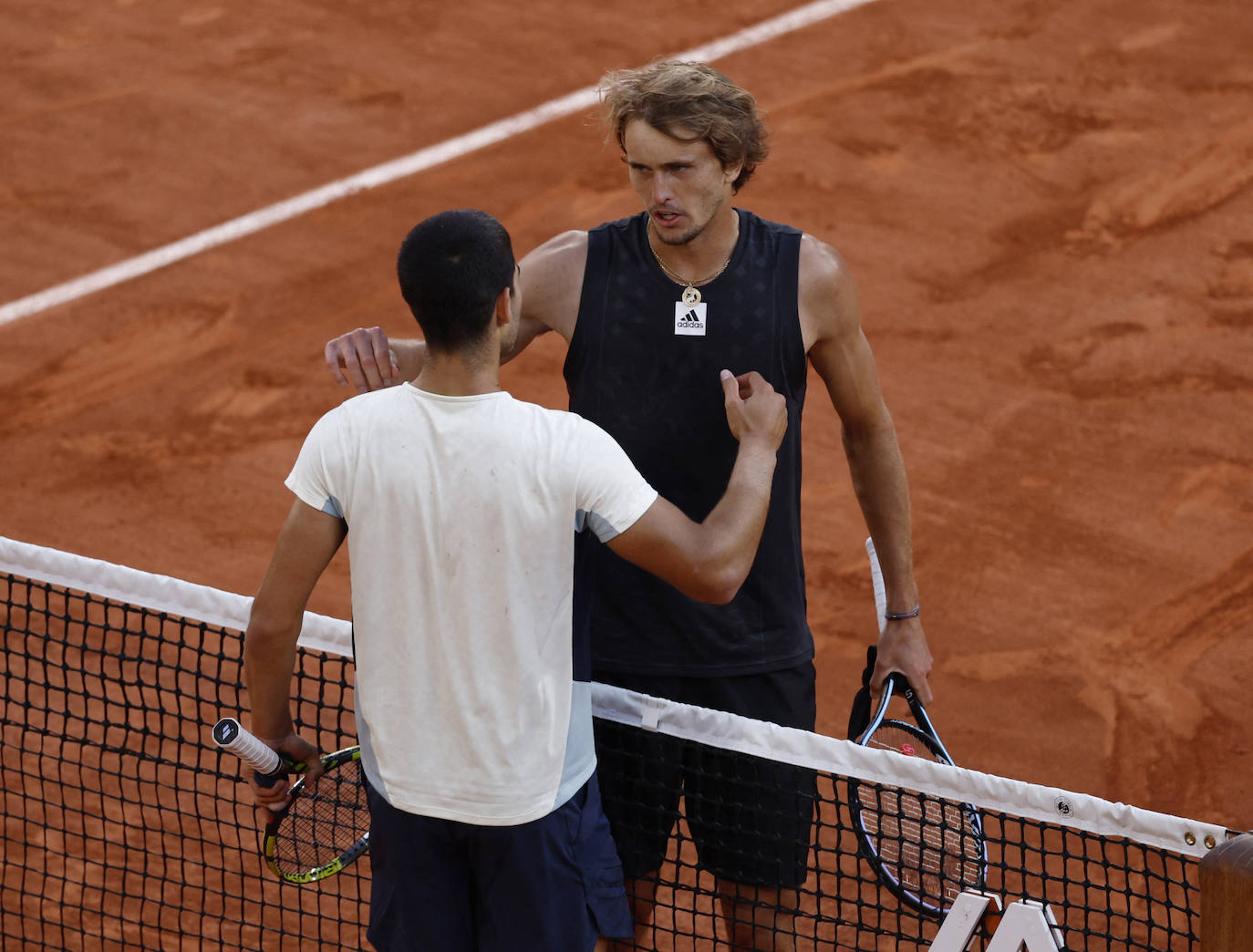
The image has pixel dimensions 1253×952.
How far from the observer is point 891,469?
3.86 meters

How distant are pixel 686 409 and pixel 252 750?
1272 millimetres

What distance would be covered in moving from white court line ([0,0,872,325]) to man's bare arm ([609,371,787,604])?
20.7 feet

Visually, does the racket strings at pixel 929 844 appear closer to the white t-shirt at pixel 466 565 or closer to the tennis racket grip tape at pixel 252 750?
the white t-shirt at pixel 466 565

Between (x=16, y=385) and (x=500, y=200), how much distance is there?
2925 mm

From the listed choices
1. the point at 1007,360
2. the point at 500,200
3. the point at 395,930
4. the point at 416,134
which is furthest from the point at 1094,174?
the point at 395,930

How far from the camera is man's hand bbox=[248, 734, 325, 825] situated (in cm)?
318

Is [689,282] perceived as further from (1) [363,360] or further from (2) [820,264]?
(1) [363,360]

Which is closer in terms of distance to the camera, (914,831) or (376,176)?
(914,831)

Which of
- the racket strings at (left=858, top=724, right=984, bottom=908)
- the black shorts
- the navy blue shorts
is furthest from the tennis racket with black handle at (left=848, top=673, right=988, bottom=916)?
the navy blue shorts

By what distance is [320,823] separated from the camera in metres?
3.69

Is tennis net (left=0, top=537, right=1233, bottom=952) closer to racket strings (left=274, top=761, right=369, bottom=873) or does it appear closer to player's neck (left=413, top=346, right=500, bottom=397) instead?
racket strings (left=274, top=761, right=369, bottom=873)

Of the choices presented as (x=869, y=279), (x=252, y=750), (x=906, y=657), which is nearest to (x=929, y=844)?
(x=906, y=657)

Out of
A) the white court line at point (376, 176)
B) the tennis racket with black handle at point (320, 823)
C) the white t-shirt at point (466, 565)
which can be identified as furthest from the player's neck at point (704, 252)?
the white court line at point (376, 176)

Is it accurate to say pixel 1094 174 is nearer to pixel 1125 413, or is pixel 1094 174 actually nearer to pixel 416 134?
pixel 1125 413
